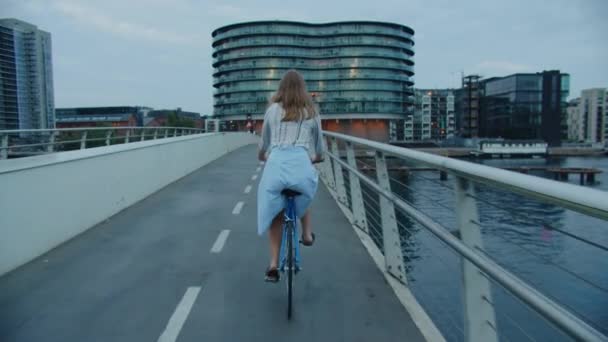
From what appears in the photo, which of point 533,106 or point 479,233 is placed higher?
point 533,106

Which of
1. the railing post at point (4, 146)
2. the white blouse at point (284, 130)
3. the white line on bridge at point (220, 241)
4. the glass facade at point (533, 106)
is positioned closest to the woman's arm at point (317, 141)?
the white blouse at point (284, 130)

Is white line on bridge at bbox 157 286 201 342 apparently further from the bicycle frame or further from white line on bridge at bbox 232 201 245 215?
white line on bridge at bbox 232 201 245 215

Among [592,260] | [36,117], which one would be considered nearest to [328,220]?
[592,260]

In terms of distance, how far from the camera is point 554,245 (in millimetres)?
32219

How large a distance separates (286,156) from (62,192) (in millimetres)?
4076

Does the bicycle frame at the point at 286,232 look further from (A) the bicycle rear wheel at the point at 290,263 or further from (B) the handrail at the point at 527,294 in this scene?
(B) the handrail at the point at 527,294

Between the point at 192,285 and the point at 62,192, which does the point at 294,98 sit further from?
the point at 62,192

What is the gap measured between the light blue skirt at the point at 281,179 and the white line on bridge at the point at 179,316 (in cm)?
95

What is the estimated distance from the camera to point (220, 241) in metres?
6.30

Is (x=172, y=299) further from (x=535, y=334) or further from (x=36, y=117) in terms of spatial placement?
(x=36, y=117)

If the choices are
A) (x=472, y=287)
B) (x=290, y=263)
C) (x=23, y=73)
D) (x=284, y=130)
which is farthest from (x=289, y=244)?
(x=23, y=73)

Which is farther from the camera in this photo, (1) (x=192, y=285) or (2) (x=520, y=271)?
(2) (x=520, y=271)

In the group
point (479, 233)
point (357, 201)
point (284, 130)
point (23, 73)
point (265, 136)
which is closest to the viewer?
point (479, 233)

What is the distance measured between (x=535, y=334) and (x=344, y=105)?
299ft
